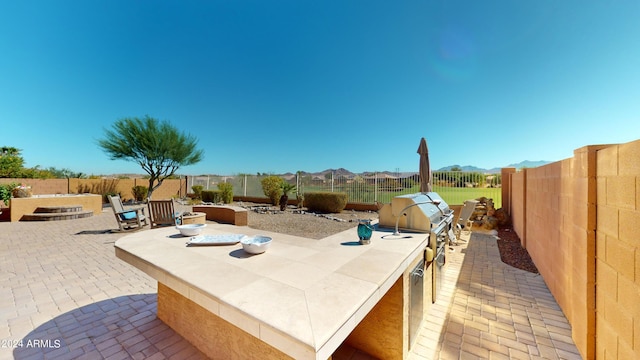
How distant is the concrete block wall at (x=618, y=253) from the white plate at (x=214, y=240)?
2907 millimetres

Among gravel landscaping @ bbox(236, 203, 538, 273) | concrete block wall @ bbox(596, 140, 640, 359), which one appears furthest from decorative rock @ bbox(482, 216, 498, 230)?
concrete block wall @ bbox(596, 140, 640, 359)

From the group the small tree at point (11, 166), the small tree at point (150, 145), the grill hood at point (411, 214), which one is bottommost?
the grill hood at point (411, 214)

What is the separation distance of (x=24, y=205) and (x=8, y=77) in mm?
6934

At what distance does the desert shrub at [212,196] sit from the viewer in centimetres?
1168

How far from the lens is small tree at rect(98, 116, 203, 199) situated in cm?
1259

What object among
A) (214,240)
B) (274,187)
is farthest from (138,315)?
(274,187)

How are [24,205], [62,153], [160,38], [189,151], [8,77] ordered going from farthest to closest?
[62,153], [189,151], [8,77], [160,38], [24,205]

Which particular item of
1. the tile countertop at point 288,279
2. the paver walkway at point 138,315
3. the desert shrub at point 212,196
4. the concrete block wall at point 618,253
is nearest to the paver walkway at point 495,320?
the paver walkway at point 138,315

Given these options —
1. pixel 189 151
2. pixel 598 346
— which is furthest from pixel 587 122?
pixel 189 151

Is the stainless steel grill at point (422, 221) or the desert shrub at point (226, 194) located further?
the desert shrub at point (226, 194)

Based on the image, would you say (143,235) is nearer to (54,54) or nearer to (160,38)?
(160,38)

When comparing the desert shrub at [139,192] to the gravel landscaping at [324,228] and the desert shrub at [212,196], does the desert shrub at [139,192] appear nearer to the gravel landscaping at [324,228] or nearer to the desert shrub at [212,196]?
the desert shrub at [212,196]

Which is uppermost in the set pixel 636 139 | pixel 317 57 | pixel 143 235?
pixel 317 57

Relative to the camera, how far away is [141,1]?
25.9 ft
